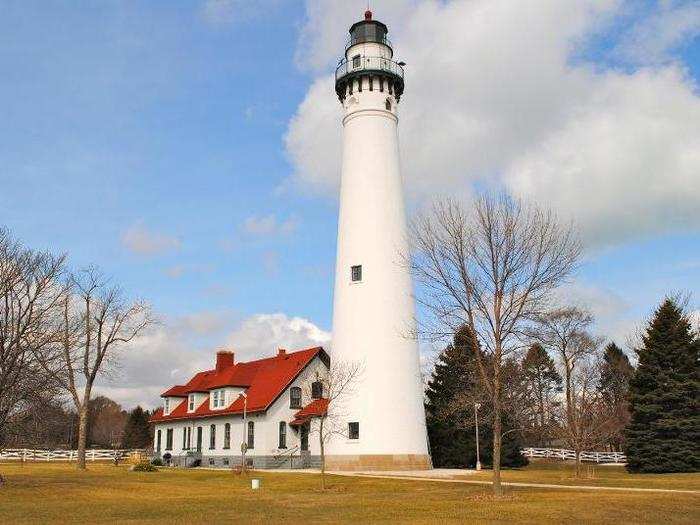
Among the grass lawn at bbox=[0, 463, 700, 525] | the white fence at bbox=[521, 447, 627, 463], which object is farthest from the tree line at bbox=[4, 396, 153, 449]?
the white fence at bbox=[521, 447, 627, 463]

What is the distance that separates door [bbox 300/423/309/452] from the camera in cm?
4083

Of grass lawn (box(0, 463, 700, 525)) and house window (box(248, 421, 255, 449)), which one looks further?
house window (box(248, 421, 255, 449))

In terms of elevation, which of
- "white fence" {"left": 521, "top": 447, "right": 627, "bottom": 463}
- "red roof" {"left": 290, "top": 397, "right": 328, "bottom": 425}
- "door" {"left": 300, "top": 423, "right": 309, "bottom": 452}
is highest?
"red roof" {"left": 290, "top": 397, "right": 328, "bottom": 425}

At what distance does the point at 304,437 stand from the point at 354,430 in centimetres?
720

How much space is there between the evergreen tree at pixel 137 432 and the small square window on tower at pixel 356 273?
56.4m

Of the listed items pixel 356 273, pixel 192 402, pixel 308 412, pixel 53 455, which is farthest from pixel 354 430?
pixel 53 455

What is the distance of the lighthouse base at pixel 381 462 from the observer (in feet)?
111

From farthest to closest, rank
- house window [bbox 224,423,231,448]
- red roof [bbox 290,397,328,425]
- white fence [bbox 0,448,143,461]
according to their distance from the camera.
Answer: white fence [bbox 0,448,143,461] → house window [bbox 224,423,231,448] → red roof [bbox 290,397,328,425]

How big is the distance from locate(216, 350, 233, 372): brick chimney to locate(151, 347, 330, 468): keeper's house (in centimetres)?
110

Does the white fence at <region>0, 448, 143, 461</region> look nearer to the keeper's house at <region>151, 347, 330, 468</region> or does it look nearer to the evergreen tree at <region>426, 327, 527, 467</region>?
the keeper's house at <region>151, 347, 330, 468</region>

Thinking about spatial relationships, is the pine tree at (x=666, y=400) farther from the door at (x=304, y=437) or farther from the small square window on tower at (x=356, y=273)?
the door at (x=304, y=437)

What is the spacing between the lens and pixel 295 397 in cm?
4197

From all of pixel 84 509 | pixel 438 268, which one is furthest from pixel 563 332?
pixel 84 509

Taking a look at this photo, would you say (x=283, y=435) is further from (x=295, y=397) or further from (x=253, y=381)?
(x=253, y=381)
